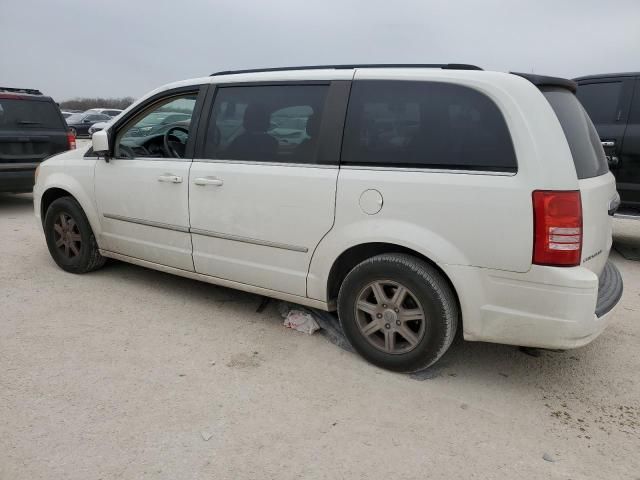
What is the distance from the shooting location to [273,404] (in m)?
2.77

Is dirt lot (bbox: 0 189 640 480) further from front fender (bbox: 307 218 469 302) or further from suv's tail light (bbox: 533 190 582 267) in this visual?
suv's tail light (bbox: 533 190 582 267)

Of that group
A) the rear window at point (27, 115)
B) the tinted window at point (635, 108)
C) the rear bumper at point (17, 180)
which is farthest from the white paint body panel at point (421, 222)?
the rear window at point (27, 115)

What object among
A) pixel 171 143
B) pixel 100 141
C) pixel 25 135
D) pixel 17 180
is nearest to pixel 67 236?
pixel 100 141

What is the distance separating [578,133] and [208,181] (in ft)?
7.83

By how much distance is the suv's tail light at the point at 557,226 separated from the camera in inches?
99.4

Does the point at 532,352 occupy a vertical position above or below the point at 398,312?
below

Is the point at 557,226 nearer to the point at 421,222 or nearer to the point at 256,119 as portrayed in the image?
the point at 421,222

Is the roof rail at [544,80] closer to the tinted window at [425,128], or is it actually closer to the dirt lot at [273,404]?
the tinted window at [425,128]

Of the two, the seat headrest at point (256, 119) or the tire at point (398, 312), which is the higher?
the seat headrest at point (256, 119)

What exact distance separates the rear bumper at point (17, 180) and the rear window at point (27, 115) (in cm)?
68

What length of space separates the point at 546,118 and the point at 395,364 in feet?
5.28

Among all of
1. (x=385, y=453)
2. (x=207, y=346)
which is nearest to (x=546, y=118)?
(x=385, y=453)

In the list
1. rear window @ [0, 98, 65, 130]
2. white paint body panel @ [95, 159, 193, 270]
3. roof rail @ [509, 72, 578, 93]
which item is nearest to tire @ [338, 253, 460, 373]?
roof rail @ [509, 72, 578, 93]

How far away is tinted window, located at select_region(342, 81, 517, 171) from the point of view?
2699 mm
